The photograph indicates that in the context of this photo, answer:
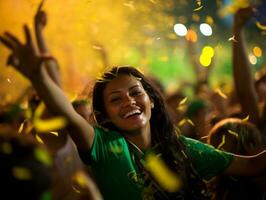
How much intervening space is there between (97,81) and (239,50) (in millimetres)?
1089

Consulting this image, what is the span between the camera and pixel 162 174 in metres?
2.62

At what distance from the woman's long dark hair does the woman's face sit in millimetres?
35

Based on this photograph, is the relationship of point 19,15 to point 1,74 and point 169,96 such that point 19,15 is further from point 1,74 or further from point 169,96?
point 169,96

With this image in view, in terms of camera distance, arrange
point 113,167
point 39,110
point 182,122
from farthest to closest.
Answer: point 182,122
point 39,110
point 113,167

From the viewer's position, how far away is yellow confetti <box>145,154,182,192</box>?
2569 mm

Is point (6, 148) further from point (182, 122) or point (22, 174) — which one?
point (182, 122)

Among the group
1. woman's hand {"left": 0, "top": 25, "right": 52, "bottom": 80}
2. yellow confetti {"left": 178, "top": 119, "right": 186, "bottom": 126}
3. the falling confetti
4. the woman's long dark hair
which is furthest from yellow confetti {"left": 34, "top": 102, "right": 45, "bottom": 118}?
yellow confetti {"left": 178, "top": 119, "right": 186, "bottom": 126}

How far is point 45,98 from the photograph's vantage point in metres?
2.15

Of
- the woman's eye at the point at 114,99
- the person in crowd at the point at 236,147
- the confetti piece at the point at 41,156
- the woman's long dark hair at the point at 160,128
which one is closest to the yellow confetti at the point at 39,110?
the woman's long dark hair at the point at 160,128

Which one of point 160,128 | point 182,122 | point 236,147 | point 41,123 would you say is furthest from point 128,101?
point 182,122

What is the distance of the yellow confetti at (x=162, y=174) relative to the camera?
8.43 feet

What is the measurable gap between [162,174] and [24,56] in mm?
979

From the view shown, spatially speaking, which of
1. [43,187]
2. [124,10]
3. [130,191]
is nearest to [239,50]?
[130,191]

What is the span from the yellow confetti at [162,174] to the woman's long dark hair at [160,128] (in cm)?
3
